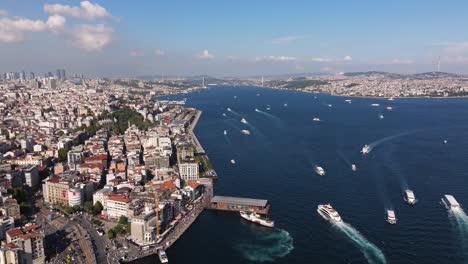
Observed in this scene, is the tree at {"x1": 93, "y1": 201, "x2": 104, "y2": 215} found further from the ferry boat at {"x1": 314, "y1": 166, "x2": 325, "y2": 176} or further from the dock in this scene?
the ferry boat at {"x1": 314, "y1": 166, "x2": 325, "y2": 176}

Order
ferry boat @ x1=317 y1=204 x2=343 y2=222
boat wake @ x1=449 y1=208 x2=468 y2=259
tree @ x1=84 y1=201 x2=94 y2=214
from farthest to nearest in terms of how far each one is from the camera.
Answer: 1. tree @ x1=84 y1=201 x2=94 y2=214
2. ferry boat @ x1=317 y1=204 x2=343 y2=222
3. boat wake @ x1=449 y1=208 x2=468 y2=259

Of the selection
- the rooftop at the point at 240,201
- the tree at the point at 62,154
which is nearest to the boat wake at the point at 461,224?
the rooftop at the point at 240,201

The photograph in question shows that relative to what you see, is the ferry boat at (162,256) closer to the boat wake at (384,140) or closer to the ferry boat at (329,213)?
the ferry boat at (329,213)

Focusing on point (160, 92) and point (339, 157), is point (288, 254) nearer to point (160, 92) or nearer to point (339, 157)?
point (339, 157)

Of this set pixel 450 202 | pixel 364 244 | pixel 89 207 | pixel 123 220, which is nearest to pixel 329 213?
pixel 364 244

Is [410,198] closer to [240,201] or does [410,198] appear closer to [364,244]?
[364,244]

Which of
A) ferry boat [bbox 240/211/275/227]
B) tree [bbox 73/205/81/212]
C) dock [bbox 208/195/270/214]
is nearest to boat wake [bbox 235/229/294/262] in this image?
ferry boat [bbox 240/211/275/227]

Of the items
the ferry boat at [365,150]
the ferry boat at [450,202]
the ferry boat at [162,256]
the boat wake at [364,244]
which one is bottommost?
the ferry boat at [162,256]
